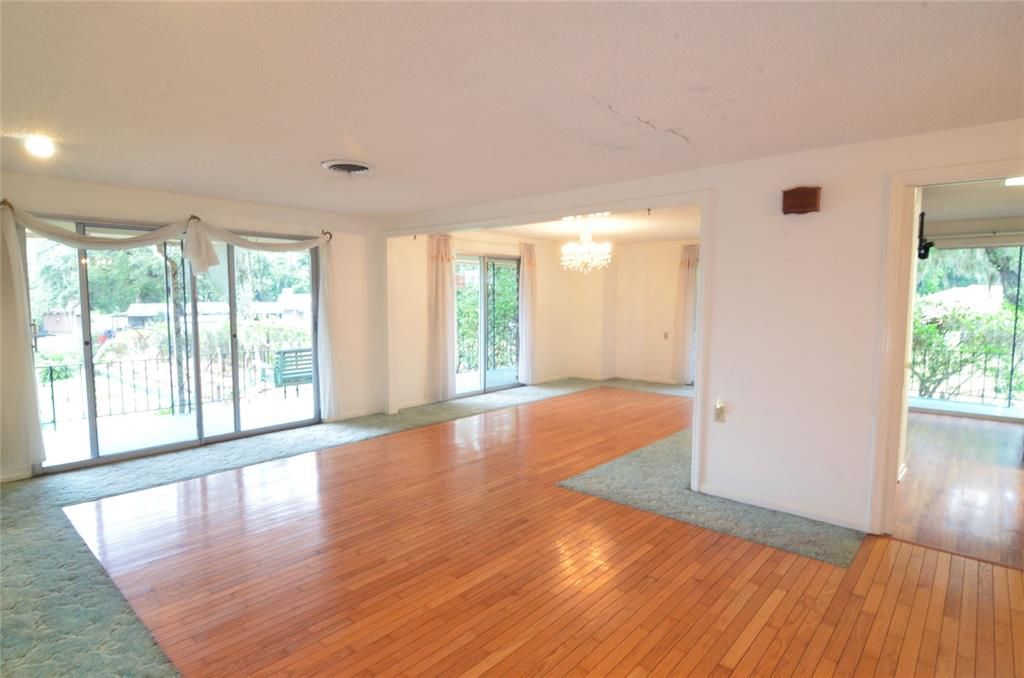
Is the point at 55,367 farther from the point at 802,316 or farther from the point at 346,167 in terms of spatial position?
the point at 802,316

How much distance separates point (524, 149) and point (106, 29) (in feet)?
6.86

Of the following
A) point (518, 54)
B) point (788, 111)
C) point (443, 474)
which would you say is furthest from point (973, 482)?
point (518, 54)

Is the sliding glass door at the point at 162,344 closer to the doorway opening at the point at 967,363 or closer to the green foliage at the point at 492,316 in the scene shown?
the green foliage at the point at 492,316

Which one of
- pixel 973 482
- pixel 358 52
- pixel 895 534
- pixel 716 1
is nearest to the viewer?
pixel 716 1

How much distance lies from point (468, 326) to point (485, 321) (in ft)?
0.98

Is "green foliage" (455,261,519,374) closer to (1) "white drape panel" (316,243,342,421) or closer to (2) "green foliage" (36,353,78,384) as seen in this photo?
(1) "white drape panel" (316,243,342,421)

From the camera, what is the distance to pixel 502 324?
8.24 metres

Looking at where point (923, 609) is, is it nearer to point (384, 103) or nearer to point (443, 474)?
point (443, 474)

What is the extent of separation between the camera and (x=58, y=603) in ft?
8.15

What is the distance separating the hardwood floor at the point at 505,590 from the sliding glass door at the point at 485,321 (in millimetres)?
3839

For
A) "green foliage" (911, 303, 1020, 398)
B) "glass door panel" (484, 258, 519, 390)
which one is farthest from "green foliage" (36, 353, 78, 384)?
"green foliage" (911, 303, 1020, 398)

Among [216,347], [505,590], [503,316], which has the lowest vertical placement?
[505,590]

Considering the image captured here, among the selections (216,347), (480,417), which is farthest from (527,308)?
(216,347)

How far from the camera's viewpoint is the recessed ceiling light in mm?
2989
